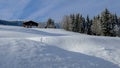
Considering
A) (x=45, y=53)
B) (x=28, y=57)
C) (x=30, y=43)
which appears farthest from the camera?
(x=30, y=43)

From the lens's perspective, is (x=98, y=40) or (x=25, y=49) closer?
(x=25, y=49)

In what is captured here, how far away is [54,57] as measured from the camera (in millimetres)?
13820

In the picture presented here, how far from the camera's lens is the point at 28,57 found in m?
13.2

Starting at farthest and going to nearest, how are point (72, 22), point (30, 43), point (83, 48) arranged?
point (72, 22), point (83, 48), point (30, 43)

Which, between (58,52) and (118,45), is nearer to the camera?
(58,52)

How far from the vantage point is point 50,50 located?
15047mm

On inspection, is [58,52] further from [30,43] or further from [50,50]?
[30,43]

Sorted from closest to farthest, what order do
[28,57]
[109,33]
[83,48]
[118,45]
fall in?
1. [28,57]
2. [83,48]
3. [118,45]
4. [109,33]

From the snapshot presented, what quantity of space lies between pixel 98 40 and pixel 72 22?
299ft

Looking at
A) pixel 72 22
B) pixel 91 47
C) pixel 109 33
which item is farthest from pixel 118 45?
pixel 72 22

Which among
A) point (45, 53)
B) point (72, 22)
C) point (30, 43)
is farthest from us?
point (72, 22)

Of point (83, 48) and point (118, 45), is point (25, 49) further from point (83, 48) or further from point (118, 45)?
point (118, 45)

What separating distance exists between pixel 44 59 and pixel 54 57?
0.68 metres

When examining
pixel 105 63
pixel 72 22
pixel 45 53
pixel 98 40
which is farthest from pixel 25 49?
pixel 72 22
